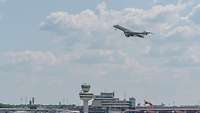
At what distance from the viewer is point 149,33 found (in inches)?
7579

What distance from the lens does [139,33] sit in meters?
198

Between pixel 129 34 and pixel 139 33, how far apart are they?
3060 mm

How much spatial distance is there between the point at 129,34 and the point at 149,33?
883 centimetres

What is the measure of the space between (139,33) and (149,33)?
243 inches

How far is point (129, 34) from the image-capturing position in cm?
19988
